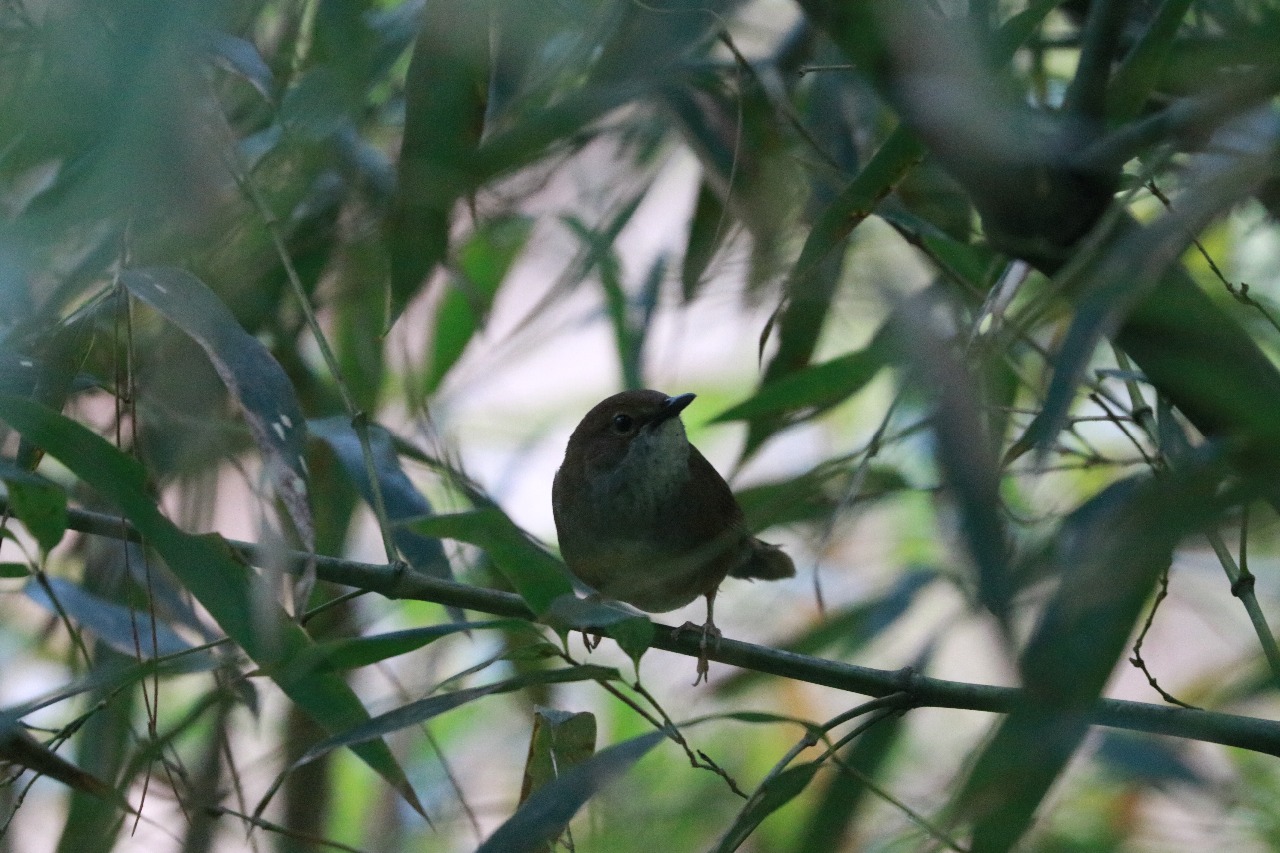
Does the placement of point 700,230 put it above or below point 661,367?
above

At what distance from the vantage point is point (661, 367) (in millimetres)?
2562

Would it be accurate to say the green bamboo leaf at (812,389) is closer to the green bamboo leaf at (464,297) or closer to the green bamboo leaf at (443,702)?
the green bamboo leaf at (443,702)

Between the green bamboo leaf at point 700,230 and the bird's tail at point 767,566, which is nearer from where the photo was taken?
the green bamboo leaf at point 700,230

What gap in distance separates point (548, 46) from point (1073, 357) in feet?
4.62

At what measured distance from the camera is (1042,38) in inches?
94.0

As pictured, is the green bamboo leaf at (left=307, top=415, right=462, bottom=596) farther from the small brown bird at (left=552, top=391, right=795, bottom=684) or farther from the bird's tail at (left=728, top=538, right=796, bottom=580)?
the bird's tail at (left=728, top=538, right=796, bottom=580)

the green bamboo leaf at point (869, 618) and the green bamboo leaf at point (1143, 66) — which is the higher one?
the green bamboo leaf at point (1143, 66)

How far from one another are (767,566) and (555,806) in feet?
6.24

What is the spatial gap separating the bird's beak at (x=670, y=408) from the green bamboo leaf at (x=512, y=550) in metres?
1.24

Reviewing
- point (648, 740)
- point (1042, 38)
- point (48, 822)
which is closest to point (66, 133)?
point (648, 740)

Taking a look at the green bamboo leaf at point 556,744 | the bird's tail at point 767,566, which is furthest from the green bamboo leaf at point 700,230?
the bird's tail at point 767,566

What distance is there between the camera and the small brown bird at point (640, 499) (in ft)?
9.27

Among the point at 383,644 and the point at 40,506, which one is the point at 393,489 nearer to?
the point at 383,644

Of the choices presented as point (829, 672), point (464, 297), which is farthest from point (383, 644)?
point (464, 297)
